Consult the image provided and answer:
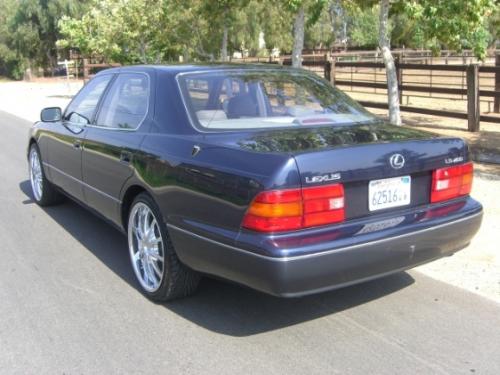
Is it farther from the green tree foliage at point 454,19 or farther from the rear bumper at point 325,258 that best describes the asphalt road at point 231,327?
the green tree foliage at point 454,19

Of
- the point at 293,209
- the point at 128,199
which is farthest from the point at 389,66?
the point at 293,209

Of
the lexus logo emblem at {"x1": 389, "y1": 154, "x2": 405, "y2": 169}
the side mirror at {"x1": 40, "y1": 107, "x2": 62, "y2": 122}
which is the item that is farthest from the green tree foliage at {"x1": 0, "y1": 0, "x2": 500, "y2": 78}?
the lexus logo emblem at {"x1": 389, "y1": 154, "x2": 405, "y2": 169}

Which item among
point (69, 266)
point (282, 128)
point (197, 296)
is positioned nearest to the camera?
point (282, 128)

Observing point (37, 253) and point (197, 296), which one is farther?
point (37, 253)

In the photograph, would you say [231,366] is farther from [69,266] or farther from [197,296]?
[69,266]

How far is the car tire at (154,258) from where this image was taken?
4121 millimetres

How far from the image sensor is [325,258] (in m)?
3.38

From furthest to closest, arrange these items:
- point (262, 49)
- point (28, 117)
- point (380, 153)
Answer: point (262, 49) < point (28, 117) < point (380, 153)

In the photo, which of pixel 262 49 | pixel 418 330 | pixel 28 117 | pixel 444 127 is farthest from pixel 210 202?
pixel 262 49

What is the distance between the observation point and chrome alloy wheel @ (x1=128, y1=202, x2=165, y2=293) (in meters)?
4.29

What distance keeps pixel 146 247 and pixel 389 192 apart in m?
1.81

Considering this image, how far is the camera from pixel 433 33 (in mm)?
9617

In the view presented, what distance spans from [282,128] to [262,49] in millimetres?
42042

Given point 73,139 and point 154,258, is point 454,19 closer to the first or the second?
point 73,139
